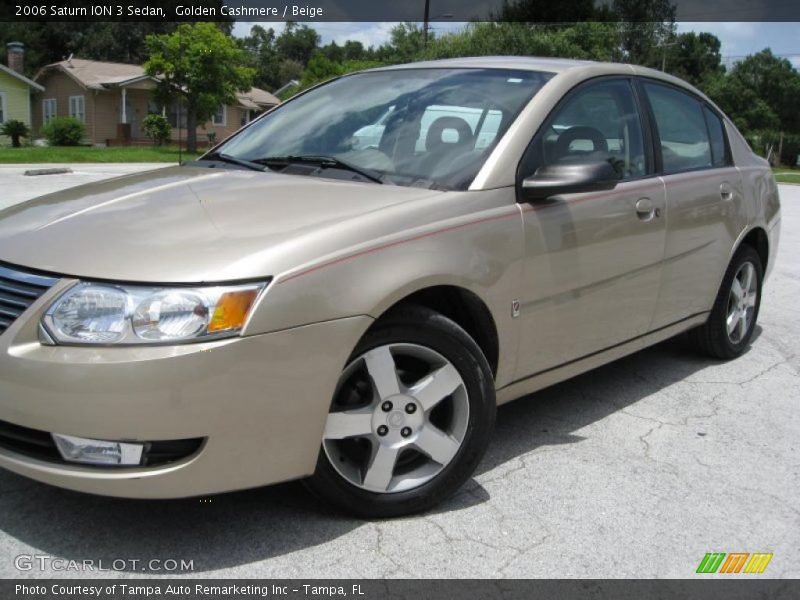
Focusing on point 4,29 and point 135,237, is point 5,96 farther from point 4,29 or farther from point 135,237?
point 135,237

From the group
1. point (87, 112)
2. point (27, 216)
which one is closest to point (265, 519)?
point (27, 216)

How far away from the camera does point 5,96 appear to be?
4309cm

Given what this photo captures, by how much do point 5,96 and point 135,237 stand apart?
45816 millimetres

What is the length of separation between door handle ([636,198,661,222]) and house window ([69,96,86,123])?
43.7 meters

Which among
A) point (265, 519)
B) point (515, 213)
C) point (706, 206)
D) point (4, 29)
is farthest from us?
point (4, 29)

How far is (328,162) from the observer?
11.6ft

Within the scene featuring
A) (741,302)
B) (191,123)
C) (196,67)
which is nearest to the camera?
(741,302)

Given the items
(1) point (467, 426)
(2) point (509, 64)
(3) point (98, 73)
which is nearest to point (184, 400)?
(1) point (467, 426)

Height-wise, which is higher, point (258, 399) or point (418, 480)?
point (258, 399)

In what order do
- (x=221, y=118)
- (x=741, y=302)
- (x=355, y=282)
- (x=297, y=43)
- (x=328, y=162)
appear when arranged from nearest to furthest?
(x=355, y=282) < (x=328, y=162) < (x=741, y=302) < (x=221, y=118) < (x=297, y=43)

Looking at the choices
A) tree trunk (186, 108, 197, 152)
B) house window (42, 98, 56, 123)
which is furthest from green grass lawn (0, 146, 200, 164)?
house window (42, 98, 56, 123)

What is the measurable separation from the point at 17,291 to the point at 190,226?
562 millimetres

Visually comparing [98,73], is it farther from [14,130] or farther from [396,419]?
[396,419]
